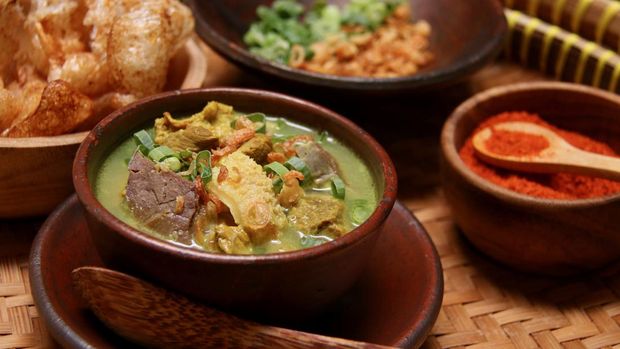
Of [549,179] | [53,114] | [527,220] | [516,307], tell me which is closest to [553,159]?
[549,179]

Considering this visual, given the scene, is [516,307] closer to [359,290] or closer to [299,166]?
[359,290]

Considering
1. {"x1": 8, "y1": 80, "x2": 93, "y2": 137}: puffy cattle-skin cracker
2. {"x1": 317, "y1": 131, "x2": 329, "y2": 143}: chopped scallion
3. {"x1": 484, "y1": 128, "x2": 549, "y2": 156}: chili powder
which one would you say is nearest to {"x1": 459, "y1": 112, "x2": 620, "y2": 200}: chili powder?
{"x1": 484, "y1": 128, "x2": 549, "y2": 156}: chili powder

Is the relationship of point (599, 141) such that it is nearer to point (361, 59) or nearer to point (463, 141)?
point (463, 141)

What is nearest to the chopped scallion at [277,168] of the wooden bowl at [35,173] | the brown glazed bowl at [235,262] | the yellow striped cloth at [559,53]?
the brown glazed bowl at [235,262]

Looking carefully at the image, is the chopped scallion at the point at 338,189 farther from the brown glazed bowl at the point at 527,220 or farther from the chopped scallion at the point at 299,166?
the brown glazed bowl at the point at 527,220

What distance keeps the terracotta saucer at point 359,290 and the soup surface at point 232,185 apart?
0.20 m

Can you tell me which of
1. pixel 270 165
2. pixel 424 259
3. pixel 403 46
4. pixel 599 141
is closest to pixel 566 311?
pixel 424 259

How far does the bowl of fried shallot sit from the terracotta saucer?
160mm

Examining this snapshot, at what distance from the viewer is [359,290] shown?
184 cm

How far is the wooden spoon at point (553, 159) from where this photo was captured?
211 cm

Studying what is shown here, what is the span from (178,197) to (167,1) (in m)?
0.82

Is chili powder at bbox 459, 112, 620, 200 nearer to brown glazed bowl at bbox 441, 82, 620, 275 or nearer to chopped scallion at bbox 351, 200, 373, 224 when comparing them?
brown glazed bowl at bbox 441, 82, 620, 275

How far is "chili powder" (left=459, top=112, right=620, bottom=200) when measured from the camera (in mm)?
2154

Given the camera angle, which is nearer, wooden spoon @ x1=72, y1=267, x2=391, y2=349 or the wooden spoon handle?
wooden spoon @ x1=72, y1=267, x2=391, y2=349
